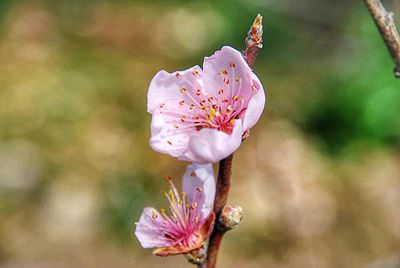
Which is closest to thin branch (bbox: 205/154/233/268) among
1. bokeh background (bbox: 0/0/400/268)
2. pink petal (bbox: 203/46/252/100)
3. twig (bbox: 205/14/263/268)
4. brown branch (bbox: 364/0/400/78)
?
twig (bbox: 205/14/263/268)

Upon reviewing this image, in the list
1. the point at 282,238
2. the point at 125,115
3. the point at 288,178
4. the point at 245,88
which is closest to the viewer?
the point at 245,88

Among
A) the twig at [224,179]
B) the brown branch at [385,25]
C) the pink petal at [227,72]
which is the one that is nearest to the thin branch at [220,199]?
the twig at [224,179]

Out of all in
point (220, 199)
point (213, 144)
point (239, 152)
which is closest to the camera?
point (213, 144)

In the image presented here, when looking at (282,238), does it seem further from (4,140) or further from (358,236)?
(4,140)

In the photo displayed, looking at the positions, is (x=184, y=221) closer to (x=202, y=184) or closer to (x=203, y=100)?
(x=202, y=184)

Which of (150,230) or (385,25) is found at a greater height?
(385,25)

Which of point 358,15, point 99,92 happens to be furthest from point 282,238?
point 358,15

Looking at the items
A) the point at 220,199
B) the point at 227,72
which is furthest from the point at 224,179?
the point at 227,72
